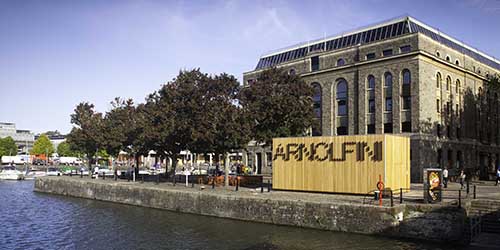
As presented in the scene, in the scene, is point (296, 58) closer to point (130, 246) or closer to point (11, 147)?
point (130, 246)

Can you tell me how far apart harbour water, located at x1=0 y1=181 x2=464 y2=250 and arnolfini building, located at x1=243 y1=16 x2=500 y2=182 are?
25.1 meters

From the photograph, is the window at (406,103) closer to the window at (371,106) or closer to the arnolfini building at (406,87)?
the arnolfini building at (406,87)

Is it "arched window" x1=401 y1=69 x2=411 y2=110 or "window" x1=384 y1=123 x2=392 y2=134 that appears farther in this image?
"window" x1=384 y1=123 x2=392 y2=134

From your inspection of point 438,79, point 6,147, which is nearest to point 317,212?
point 438,79

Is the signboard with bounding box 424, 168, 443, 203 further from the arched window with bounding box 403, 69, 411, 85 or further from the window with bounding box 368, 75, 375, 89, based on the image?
the window with bounding box 368, 75, 375, 89

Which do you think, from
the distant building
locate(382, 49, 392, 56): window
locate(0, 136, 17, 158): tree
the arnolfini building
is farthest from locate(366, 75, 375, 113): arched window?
the distant building

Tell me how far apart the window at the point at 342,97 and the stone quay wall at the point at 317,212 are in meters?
28.1

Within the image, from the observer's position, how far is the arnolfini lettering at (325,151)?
1067 inches

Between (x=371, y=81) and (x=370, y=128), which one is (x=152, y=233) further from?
(x=371, y=81)

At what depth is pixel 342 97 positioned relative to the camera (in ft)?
180

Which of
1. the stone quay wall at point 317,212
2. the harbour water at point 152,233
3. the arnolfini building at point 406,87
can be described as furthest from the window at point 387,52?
the harbour water at point 152,233

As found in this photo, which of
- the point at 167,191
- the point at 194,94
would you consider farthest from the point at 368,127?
the point at 167,191

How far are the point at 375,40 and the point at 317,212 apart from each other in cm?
3502

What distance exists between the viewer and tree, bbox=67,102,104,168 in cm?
5472
